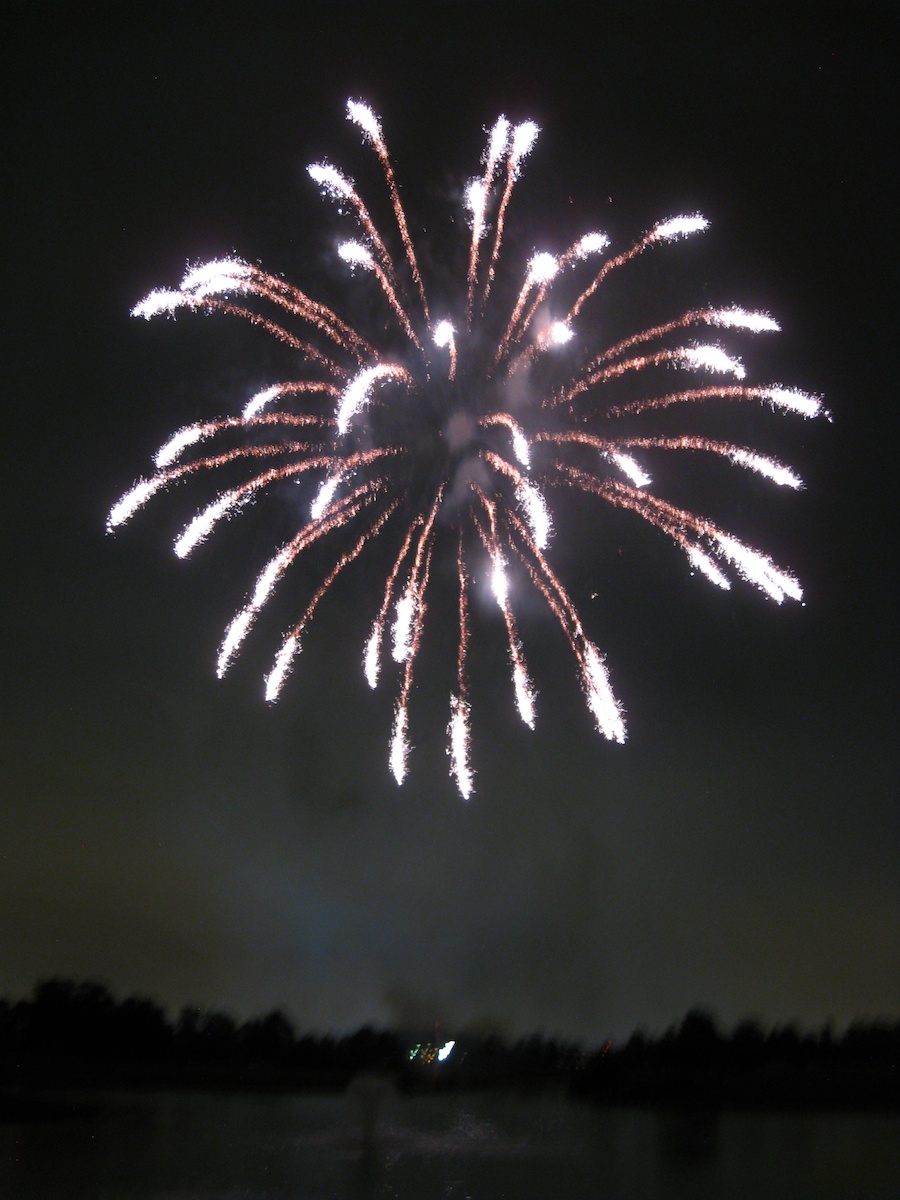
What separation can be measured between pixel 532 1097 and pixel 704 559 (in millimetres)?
42615

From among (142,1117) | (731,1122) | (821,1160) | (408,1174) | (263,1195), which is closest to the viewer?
(263,1195)

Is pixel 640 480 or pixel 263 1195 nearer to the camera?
pixel 640 480

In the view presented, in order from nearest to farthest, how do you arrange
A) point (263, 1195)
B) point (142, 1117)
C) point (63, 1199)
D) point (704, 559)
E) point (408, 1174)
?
point (704, 559)
point (63, 1199)
point (263, 1195)
point (408, 1174)
point (142, 1117)

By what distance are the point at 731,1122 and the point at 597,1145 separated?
14.1 meters

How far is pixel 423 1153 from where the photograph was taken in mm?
29328

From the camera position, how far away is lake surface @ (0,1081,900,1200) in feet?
74.4

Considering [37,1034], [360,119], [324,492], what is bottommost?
[37,1034]

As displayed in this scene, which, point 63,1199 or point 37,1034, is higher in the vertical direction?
point 37,1034

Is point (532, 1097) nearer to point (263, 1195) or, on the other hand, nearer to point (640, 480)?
point (263, 1195)

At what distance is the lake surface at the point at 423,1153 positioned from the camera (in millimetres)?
22672

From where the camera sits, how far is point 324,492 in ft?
50.5

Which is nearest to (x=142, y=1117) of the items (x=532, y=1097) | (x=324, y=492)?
(x=532, y=1097)

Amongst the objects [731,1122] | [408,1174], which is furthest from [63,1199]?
[731,1122]

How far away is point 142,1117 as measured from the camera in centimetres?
3634
